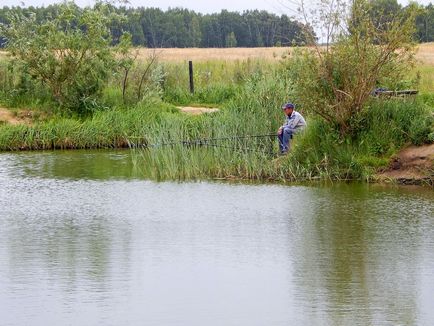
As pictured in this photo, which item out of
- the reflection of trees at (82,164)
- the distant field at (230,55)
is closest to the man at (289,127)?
the reflection of trees at (82,164)

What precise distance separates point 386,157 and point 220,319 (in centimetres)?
883

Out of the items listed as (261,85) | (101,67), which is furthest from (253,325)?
(101,67)

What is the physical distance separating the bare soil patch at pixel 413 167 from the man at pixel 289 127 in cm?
178

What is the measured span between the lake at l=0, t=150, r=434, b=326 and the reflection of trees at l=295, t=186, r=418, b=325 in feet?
0.06

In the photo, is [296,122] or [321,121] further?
[296,122]

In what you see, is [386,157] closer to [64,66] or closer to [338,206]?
[338,206]

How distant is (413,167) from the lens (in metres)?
17.0

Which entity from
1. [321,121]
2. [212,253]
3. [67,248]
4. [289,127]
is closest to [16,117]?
[289,127]

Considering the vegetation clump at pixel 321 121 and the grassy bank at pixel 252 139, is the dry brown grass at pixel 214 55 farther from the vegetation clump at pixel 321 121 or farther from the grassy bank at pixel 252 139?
the vegetation clump at pixel 321 121

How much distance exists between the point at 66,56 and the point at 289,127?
9.39m

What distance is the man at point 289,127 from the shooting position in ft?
59.5

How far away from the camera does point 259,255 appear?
38.8 ft

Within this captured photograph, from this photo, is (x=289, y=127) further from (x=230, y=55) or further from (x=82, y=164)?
(x=230, y=55)

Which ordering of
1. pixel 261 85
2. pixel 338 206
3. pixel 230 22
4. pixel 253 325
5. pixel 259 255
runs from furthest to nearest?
pixel 230 22
pixel 261 85
pixel 338 206
pixel 259 255
pixel 253 325
